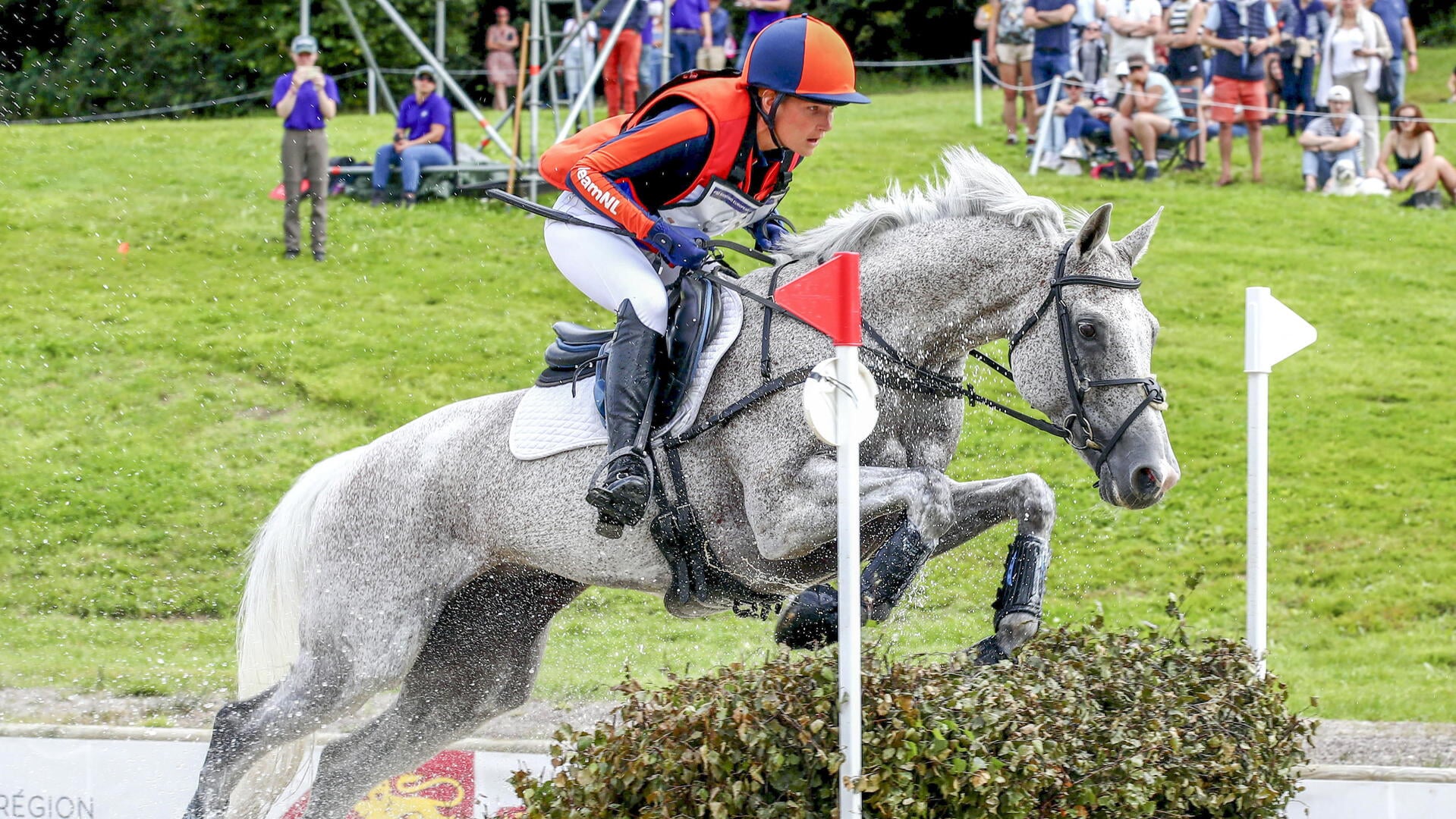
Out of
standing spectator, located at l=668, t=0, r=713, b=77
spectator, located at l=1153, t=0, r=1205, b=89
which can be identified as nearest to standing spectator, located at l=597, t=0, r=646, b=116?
standing spectator, located at l=668, t=0, r=713, b=77

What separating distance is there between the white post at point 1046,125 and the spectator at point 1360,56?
2.20 meters

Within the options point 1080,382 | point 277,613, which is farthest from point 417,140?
point 1080,382

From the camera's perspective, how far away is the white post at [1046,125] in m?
12.5

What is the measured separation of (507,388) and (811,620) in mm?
5515

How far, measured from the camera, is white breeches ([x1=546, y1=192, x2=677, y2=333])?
384 cm

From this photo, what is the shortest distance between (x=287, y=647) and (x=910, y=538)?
217cm

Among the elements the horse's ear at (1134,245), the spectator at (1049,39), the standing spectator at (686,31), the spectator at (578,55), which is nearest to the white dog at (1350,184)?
the spectator at (1049,39)

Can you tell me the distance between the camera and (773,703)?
3.27 metres

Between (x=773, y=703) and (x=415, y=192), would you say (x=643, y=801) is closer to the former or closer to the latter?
(x=773, y=703)

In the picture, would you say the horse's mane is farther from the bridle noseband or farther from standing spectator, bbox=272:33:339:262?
standing spectator, bbox=272:33:339:262

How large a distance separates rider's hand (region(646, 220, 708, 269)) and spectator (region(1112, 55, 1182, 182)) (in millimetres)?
9369

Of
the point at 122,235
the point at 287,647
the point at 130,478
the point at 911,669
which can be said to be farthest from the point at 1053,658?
the point at 122,235

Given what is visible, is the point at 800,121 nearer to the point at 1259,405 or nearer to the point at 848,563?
the point at 848,563

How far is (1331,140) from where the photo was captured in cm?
1265
